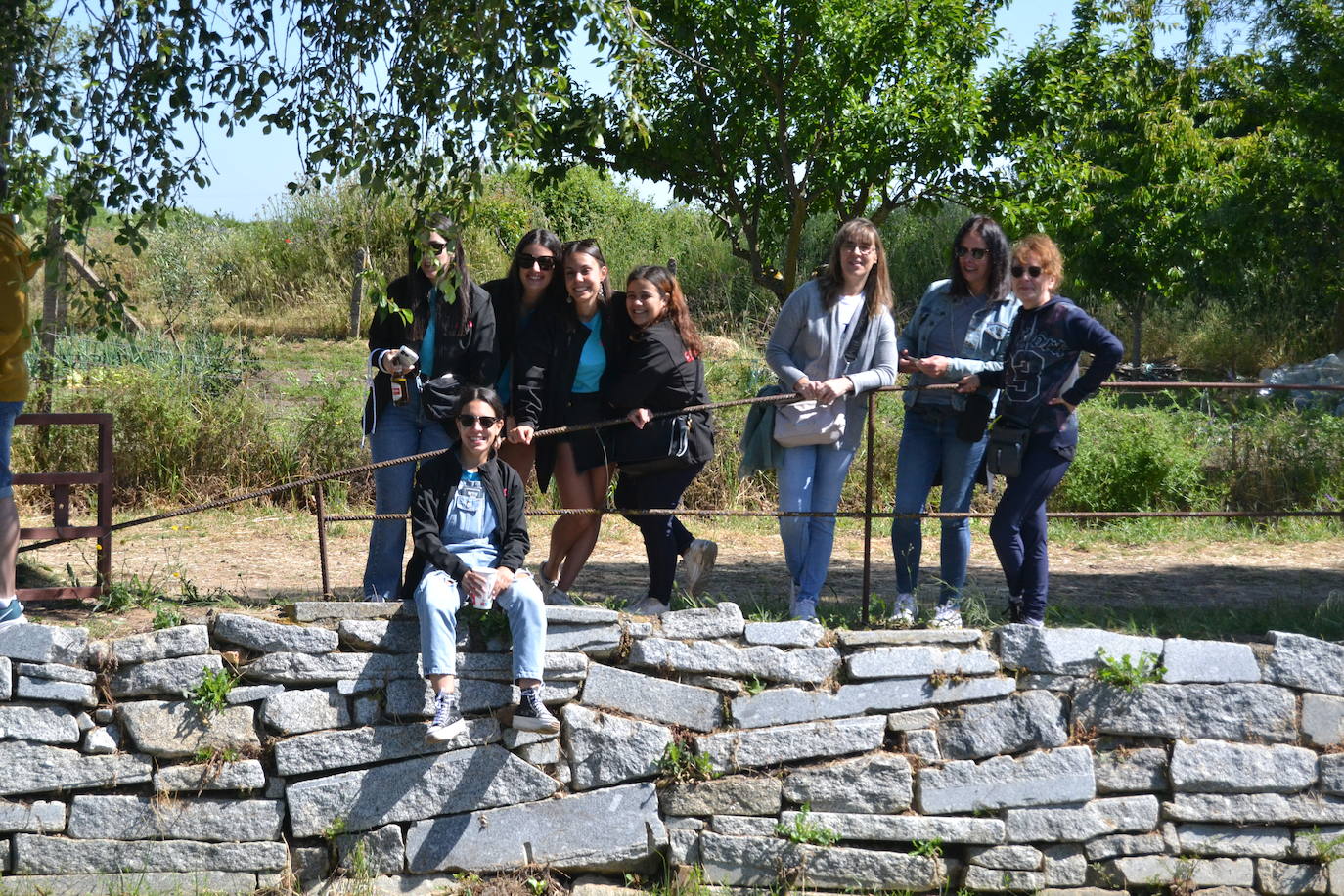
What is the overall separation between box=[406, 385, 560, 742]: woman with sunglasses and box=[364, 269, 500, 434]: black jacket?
0.29 metres

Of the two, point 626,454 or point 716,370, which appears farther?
point 716,370

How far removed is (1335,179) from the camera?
10.9m

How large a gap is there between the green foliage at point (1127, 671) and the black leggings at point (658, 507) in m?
1.70

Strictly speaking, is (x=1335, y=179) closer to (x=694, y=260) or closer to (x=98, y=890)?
(x=694, y=260)

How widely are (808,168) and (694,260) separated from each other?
4524 millimetres

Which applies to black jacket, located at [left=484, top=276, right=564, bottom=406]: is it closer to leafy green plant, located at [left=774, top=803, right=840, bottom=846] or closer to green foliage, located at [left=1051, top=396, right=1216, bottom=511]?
leafy green plant, located at [left=774, top=803, right=840, bottom=846]

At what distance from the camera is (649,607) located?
4754 millimetres

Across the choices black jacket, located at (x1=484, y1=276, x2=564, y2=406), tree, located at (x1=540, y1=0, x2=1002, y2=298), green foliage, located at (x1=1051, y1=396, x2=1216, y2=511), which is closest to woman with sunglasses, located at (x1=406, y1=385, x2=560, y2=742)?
black jacket, located at (x1=484, y1=276, x2=564, y2=406)

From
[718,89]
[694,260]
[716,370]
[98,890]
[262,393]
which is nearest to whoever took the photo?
[98,890]

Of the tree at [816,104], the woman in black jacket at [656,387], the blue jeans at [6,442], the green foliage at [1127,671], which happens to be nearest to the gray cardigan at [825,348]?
the woman in black jacket at [656,387]

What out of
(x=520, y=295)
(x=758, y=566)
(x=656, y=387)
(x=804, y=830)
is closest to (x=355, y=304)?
(x=758, y=566)

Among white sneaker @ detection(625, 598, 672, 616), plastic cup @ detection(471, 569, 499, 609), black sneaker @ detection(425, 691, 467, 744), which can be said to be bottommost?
black sneaker @ detection(425, 691, 467, 744)

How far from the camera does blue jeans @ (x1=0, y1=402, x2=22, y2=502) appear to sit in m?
4.35

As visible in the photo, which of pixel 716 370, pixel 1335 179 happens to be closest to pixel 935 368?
pixel 716 370
